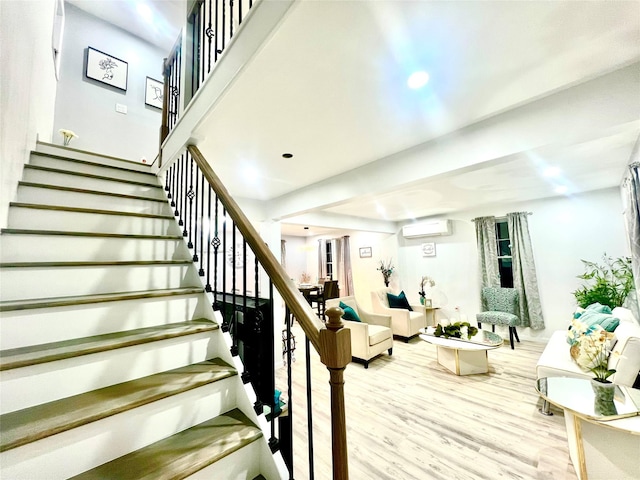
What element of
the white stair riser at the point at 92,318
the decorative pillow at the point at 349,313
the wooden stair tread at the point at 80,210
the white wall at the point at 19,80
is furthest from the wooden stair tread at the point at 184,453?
the decorative pillow at the point at 349,313

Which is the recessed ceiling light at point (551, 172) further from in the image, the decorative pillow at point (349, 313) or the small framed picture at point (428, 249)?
the decorative pillow at point (349, 313)

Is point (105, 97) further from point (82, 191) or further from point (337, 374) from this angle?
point (337, 374)

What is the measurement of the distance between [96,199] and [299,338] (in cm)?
430

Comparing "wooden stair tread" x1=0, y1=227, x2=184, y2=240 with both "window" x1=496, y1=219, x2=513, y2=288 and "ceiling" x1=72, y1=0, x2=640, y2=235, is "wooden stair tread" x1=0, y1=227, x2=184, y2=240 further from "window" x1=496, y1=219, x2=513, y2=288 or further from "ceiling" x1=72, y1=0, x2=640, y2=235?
"window" x1=496, y1=219, x2=513, y2=288

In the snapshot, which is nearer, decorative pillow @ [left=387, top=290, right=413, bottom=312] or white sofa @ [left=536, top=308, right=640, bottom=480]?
white sofa @ [left=536, top=308, right=640, bottom=480]

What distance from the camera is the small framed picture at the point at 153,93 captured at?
163 inches

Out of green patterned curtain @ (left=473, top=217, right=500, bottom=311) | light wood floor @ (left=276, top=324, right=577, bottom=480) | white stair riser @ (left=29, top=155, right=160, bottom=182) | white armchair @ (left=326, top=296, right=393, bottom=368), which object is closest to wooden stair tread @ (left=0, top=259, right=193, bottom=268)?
white stair riser @ (left=29, top=155, right=160, bottom=182)

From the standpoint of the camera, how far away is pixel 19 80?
5.09 ft

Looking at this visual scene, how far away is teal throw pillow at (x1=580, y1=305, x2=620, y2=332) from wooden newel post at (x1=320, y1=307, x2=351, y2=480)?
10.8ft

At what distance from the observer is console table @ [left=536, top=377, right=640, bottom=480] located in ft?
5.06

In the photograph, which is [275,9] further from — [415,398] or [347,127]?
[415,398]

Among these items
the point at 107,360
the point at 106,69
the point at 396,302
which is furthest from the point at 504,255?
the point at 106,69

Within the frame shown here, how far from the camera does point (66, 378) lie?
111cm

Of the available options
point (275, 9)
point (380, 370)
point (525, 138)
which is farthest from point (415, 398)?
point (275, 9)
